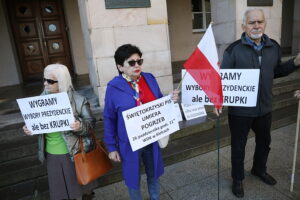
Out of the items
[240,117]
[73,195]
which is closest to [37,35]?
[73,195]

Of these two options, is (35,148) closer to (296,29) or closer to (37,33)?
(37,33)

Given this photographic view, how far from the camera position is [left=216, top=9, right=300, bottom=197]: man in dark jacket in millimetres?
2516

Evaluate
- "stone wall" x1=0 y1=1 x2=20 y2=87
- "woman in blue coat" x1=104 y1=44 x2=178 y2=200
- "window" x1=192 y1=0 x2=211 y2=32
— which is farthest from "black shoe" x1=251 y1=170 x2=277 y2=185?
"window" x1=192 y1=0 x2=211 y2=32

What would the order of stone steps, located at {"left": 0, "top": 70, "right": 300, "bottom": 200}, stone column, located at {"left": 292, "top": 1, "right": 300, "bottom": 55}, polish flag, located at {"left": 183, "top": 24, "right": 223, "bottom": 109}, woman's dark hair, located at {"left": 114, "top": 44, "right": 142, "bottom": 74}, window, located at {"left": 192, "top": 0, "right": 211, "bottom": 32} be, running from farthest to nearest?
window, located at {"left": 192, "top": 0, "right": 211, "bottom": 32} < stone column, located at {"left": 292, "top": 1, "right": 300, "bottom": 55} < stone steps, located at {"left": 0, "top": 70, "right": 300, "bottom": 200} < polish flag, located at {"left": 183, "top": 24, "right": 223, "bottom": 109} < woman's dark hair, located at {"left": 114, "top": 44, "right": 142, "bottom": 74}

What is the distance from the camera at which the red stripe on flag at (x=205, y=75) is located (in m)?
2.28

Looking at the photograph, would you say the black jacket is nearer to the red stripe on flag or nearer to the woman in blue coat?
the red stripe on flag

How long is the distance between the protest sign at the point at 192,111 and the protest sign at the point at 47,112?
2.79 metres

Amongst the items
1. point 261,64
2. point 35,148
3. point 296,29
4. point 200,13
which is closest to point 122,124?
point 261,64

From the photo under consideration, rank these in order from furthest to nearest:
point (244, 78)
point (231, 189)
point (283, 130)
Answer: point (283, 130), point (231, 189), point (244, 78)

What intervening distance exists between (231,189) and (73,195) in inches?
76.6

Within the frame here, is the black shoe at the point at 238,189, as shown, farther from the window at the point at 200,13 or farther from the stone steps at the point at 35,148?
the window at the point at 200,13

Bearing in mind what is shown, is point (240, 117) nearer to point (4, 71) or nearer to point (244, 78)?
point (244, 78)

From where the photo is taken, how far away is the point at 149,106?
2170 mm

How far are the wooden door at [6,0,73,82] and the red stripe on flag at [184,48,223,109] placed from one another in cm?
656
